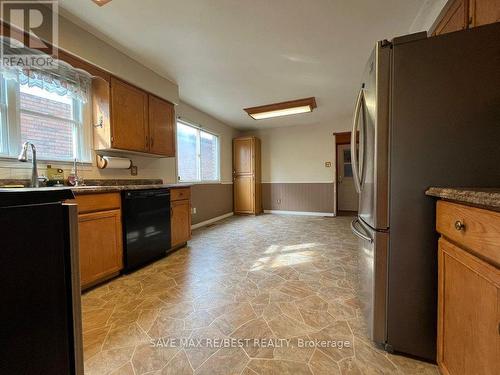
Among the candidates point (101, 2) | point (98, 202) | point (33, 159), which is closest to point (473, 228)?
Answer: point (98, 202)

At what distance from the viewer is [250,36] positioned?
2.13 m

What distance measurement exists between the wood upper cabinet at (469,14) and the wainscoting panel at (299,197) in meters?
4.00

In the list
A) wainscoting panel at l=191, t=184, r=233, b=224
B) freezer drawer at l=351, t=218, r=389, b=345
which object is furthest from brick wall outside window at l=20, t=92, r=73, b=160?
freezer drawer at l=351, t=218, r=389, b=345

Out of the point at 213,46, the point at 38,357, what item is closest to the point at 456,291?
the point at 38,357

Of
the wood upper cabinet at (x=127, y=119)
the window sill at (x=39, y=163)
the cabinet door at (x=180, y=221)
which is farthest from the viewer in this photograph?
the cabinet door at (x=180, y=221)

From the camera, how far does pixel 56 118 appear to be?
83.4 inches

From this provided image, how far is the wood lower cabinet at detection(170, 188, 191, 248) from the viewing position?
110 inches

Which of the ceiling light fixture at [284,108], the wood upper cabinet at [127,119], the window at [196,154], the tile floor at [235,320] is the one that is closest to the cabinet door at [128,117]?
the wood upper cabinet at [127,119]

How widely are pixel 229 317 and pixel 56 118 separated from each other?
2.43 metres

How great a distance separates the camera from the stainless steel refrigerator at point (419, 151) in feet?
3.23

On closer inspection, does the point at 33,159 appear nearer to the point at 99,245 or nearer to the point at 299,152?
the point at 99,245

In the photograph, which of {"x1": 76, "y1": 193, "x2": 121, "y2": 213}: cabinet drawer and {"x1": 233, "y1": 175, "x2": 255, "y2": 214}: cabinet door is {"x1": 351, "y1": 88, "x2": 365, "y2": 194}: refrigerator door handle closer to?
{"x1": 76, "y1": 193, "x2": 121, "y2": 213}: cabinet drawer

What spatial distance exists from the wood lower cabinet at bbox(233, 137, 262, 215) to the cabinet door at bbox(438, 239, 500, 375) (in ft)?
15.5

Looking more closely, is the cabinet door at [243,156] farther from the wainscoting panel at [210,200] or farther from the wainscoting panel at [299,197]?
the wainscoting panel at [299,197]
